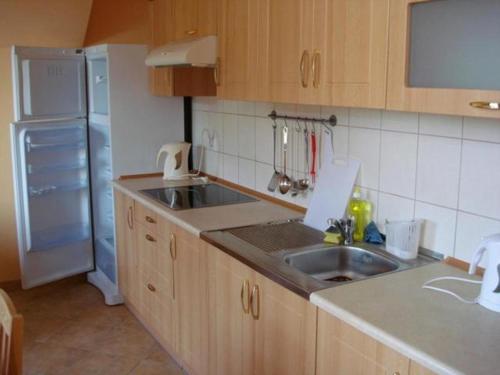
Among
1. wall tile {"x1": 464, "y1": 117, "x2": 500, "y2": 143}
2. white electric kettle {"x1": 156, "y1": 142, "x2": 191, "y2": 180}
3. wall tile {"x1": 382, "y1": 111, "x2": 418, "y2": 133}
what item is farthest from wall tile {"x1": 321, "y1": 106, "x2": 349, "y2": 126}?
white electric kettle {"x1": 156, "y1": 142, "x2": 191, "y2": 180}

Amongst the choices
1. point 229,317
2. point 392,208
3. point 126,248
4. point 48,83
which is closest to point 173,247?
point 229,317

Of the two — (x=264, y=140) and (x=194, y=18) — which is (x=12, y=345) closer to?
(x=264, y=140)

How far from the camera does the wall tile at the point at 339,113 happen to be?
7.89ft

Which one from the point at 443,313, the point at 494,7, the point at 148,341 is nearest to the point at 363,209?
the point at 443,313

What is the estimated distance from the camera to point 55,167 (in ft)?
12.4

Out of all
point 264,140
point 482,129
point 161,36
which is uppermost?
point 161,36

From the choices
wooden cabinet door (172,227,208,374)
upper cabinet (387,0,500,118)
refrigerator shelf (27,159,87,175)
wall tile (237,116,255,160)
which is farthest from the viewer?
refrigerator shelf (27,159,87,175)

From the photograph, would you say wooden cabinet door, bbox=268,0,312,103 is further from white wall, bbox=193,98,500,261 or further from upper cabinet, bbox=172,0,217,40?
upper cabinet, bbox=172,0,217,40

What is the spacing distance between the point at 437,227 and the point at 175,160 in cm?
186

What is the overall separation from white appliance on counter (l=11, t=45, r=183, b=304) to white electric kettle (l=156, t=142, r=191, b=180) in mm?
176

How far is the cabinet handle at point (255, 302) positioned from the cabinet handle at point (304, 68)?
0.77 meters

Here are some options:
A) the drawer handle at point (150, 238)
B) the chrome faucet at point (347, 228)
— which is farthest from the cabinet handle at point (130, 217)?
the chrome faucet at point (347, 228)

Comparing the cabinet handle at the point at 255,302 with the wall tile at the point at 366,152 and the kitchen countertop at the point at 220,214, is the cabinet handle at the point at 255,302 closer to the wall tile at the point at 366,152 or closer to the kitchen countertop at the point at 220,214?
the kitchen countertop at the point at 220,214

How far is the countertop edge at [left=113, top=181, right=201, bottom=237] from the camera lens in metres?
2.49
